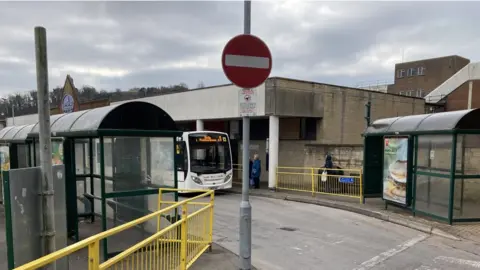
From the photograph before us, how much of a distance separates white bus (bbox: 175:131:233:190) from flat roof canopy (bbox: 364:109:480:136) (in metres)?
6.26

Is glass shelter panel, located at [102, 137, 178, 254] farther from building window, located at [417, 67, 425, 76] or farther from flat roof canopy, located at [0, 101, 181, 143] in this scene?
building window, located at [417, 67, 425, 76]

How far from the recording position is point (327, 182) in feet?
44.0

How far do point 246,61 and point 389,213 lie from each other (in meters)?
7.35

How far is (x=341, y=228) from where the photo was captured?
8.56 meters

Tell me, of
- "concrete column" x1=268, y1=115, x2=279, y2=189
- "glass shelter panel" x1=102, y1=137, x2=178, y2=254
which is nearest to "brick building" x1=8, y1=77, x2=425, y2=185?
"concrete column" x1=268, y1=115, x2=279, y2=189

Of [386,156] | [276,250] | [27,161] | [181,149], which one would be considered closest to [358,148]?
[386,156]

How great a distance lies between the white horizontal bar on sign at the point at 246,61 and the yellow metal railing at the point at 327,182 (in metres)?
8.15

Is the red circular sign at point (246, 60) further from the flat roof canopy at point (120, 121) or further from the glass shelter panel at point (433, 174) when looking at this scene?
the glass shelter panel at point (433, 174)

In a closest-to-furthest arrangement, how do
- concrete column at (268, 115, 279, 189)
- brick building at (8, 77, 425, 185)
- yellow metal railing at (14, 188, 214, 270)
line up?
yellow metal railing at (14, 188, 214, 270)
brick building at (8, 77, 425, 185)
concrete column at (268, 115, 279, 189)

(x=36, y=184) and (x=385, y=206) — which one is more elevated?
(x=36, y=184)

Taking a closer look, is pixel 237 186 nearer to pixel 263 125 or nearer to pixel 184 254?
pixel 263 125

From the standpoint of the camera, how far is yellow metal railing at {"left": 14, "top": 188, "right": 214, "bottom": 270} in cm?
269

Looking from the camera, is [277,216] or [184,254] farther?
[277,216]

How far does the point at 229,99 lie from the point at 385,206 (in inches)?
353
